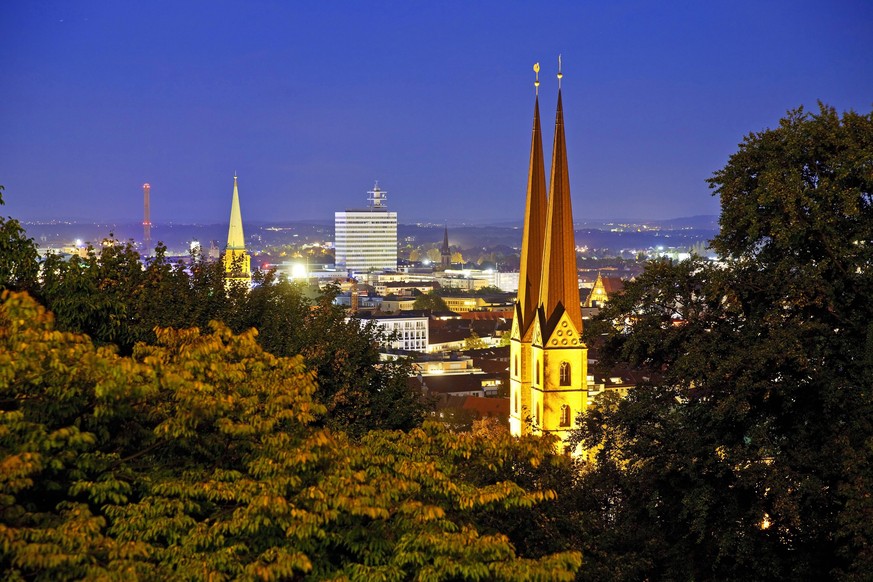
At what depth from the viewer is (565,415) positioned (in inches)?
1772

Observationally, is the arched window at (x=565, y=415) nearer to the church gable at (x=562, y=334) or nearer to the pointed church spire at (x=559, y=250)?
the church gable at (x=562, y=334)

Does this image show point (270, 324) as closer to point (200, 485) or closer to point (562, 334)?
point (200, 485)

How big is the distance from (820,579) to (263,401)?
1012 cm

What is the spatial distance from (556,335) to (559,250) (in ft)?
11.8

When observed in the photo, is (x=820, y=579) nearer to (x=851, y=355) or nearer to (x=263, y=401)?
(x=851, y=355)

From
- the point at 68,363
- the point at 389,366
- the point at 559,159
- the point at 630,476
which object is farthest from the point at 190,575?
the point at 559,159

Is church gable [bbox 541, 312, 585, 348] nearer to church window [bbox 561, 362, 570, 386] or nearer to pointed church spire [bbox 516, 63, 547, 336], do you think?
church window [bbox 561, 362, 570, 386]

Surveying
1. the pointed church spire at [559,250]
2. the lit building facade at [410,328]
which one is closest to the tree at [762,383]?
the pointed church spire at [559,250]

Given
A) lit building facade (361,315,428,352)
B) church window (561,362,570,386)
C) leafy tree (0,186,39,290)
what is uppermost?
leafy tree (0,186,39,290)

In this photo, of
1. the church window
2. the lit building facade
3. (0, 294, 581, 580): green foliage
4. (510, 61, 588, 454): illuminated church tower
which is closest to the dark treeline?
(0, 294, 581, 580): green foliage

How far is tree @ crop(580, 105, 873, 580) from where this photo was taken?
57.8ft

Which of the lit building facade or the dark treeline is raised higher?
the dark treeline

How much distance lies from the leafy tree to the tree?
9766 millimetres

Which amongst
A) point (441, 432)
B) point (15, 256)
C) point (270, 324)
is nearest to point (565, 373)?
point (270, 324)
